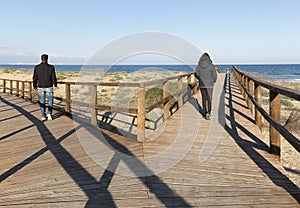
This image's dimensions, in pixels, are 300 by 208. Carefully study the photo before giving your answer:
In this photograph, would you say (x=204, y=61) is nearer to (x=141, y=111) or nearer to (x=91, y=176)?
(x=141, y=111)

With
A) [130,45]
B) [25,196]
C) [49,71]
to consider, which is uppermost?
[130,45]

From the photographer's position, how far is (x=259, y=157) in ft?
13.6

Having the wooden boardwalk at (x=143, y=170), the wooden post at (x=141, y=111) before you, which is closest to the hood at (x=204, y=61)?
the wooden boardwalk at (x=143, y=170)

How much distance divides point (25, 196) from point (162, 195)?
1.35 m

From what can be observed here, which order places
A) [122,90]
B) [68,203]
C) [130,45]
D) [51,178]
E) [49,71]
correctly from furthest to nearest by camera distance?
1. [122,90]
2. [130,45]
3. [49,71]
4. [51,178]
5. [68,203]

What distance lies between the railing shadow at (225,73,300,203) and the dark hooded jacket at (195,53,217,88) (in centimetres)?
109

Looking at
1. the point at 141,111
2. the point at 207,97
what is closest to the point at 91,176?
the point at 141,111

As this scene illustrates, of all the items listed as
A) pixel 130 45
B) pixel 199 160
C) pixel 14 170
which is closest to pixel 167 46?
pixel 130 45

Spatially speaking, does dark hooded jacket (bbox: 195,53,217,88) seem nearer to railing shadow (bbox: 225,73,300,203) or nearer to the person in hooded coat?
the person in hooded coat

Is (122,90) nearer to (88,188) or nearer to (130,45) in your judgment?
(130,45)

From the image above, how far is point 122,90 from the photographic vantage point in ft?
57.4

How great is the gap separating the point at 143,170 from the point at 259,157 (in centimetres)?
169

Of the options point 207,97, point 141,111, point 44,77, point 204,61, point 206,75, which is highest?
point 204,61

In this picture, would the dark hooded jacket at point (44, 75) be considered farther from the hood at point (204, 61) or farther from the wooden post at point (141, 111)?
the hood at point (204, 61)
